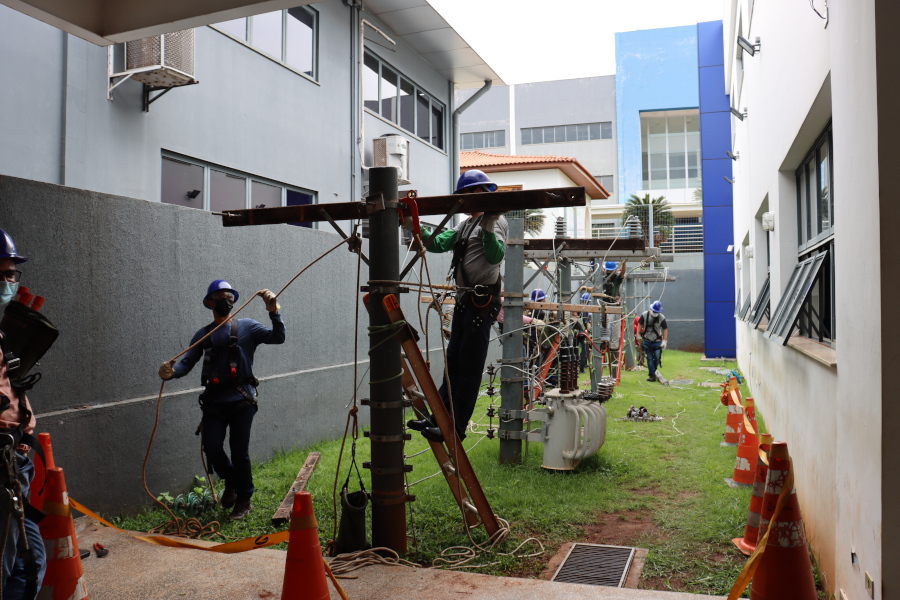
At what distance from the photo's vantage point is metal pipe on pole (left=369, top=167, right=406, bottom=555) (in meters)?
4.77

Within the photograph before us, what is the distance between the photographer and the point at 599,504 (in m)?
6.36

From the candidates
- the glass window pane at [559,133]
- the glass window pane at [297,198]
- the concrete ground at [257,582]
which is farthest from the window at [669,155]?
the concrete ground at [257,582]

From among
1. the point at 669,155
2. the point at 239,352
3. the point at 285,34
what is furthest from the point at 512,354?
the point at 669,155

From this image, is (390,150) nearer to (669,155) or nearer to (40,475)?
(40,475)

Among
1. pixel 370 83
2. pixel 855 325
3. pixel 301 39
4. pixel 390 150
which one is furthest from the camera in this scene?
pixel 370 83

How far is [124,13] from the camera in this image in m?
5.52

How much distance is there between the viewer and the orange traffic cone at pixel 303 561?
349 centimetres

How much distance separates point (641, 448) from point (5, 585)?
7360 millimetres

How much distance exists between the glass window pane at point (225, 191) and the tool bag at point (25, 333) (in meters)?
5.76

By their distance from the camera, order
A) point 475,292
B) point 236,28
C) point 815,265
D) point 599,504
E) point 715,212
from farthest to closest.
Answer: point 715,212, point 236,28, point 599,504, point 815,265, point 475,292

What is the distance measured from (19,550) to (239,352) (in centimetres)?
306

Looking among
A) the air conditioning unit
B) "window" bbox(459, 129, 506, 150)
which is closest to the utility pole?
the air conditioning unit

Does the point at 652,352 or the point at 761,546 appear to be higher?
the point at 652,352

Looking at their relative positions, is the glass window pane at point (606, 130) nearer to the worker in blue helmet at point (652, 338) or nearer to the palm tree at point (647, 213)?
the palm tree at point (647, 213)
